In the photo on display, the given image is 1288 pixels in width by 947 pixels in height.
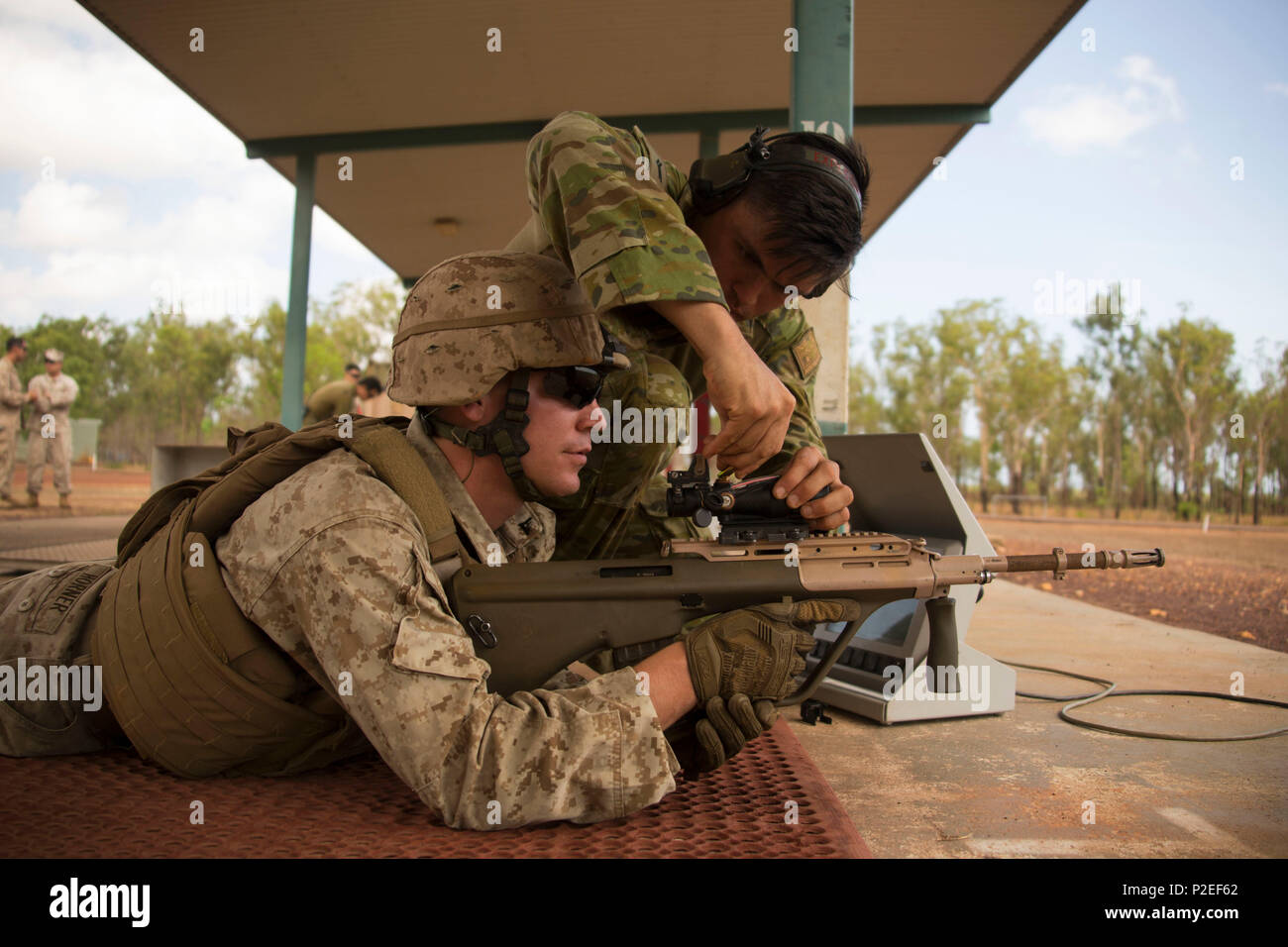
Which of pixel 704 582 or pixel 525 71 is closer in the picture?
pixel 704 582

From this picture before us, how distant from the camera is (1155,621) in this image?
593 cm

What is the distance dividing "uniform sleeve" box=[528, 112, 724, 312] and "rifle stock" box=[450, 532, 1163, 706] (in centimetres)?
67

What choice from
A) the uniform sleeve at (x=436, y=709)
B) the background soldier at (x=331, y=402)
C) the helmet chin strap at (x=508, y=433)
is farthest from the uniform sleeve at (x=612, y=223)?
the background soldier at (x=331, y=402)

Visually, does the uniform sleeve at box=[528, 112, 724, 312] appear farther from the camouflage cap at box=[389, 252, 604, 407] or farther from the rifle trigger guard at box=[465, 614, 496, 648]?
the rifle trigger guard at box=[465, 614, 496, 648]

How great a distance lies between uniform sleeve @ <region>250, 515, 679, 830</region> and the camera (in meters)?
1.64

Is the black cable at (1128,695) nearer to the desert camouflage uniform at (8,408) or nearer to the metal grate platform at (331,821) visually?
the metal grate platform at (331,821)

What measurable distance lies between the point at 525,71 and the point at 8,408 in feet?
24.4

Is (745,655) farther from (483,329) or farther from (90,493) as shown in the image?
(90,493)

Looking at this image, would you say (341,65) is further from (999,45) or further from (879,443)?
Result: (879,443)

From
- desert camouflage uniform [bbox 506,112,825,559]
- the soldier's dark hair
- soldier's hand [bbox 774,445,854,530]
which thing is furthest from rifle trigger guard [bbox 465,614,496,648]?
the soldier's dark hair

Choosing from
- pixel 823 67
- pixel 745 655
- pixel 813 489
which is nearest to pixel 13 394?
pixel 823 67

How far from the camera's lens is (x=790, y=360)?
3.16 meters
